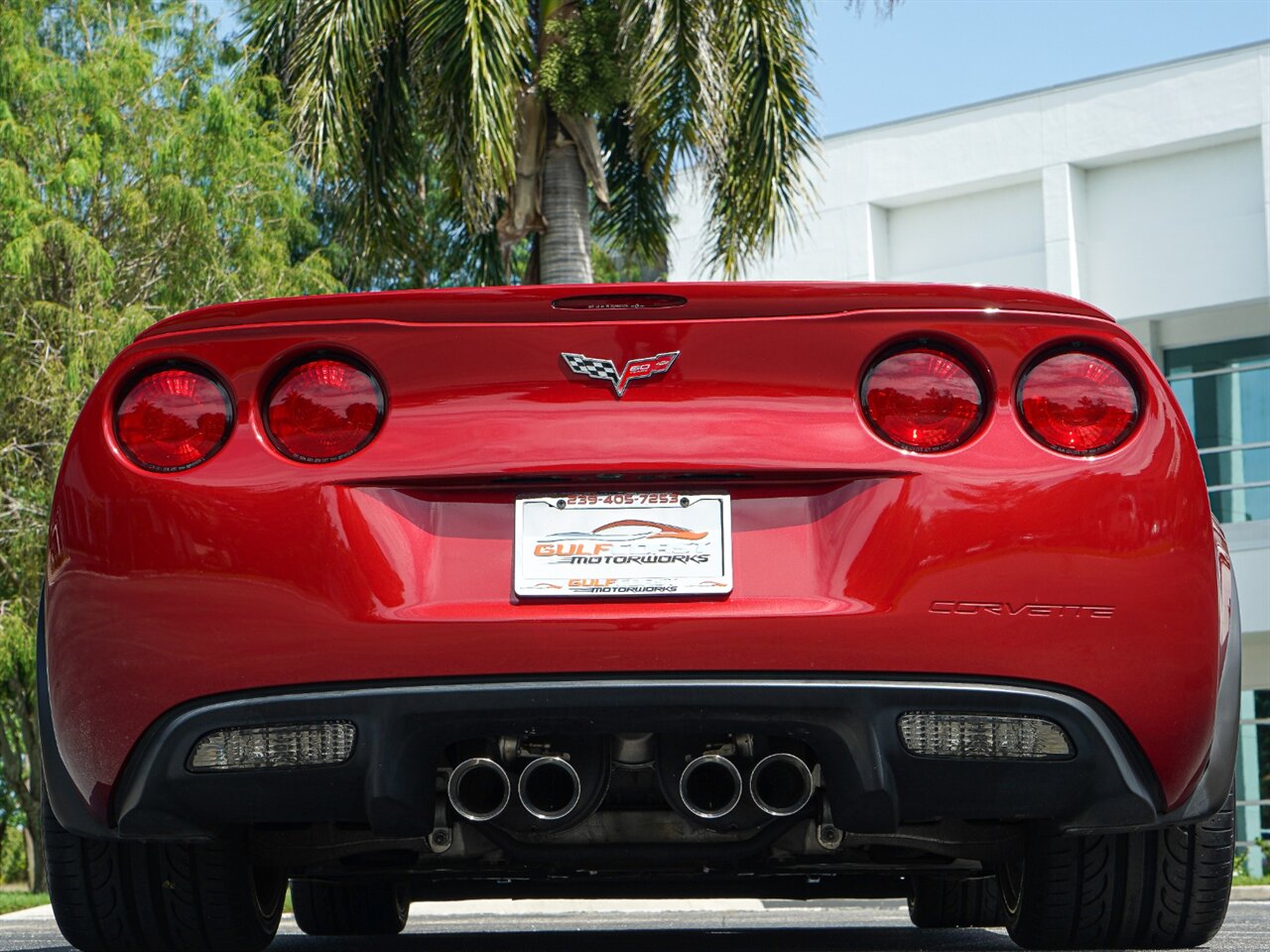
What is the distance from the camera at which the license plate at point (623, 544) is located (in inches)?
104

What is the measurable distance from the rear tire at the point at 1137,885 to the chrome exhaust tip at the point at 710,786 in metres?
0.65

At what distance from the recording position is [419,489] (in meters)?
2.72

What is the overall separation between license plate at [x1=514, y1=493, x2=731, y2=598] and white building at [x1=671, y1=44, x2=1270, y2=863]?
23.0m

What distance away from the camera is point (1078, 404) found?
2789 mm

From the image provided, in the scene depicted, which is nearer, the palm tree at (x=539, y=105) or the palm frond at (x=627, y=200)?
the palm tree at (x=539, y=105)

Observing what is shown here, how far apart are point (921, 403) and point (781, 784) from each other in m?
0.66

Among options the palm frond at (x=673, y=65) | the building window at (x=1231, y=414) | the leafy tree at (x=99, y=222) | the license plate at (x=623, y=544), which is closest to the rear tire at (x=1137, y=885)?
the license plate at (x=623, y=544)

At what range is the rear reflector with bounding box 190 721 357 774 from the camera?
270cm

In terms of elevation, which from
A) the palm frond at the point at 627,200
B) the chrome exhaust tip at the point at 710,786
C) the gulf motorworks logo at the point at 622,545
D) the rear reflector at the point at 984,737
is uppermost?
the palm frond at the point at 627,200

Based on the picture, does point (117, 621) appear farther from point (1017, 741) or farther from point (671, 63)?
point (671, 63)

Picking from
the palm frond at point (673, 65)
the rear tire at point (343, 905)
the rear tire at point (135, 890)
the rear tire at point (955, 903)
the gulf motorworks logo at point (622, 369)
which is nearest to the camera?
the gulf motorworks logo at point (622, 369)

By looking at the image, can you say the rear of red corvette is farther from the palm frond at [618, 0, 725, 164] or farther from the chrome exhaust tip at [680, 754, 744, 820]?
the palm frond at [618, 0, 725, 164]

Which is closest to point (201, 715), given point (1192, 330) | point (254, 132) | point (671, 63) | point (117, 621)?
point (117, 621)

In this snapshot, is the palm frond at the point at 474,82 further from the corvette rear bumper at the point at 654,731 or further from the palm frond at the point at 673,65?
the corvette rear bumper at the point at 654,731
